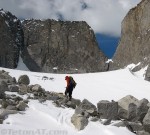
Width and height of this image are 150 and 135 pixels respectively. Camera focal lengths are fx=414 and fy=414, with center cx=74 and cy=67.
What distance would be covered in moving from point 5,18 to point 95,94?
3625 inches

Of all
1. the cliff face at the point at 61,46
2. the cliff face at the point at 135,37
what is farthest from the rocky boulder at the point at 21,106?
the cliff face at the point at 61,46

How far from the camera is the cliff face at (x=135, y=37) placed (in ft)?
282

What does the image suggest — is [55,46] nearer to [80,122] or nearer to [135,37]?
[135,37]

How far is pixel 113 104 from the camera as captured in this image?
14.8 metres

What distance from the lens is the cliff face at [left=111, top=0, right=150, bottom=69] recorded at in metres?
86.0

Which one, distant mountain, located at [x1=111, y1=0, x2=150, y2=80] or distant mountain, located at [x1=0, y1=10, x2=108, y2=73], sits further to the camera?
distant mountain, located at [x1=0, y1=10, x2=108, y2=73]

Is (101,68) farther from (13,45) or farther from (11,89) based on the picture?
(11,89)

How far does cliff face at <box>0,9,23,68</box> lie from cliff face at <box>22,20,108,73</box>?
3.67 m

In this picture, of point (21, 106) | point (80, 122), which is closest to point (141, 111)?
point (80, 122)

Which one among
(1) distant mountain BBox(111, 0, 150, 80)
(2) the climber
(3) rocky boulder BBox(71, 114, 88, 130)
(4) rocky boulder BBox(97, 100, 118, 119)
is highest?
(1) distant mountain BBox(111, 0, 150, 80)

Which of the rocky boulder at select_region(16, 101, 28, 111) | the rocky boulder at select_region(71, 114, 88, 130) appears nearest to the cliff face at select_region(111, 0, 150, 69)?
the rocky boulder at select_region(16, 101, 28, 111)

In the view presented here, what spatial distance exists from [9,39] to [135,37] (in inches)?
1544

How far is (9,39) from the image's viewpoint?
116 m

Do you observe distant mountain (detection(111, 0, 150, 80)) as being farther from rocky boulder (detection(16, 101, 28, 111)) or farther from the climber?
rocky boulder (detection(16, 101, 28, 111))
